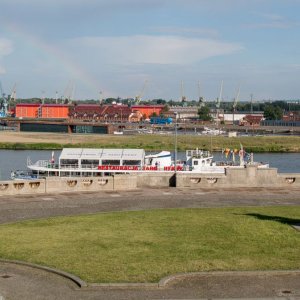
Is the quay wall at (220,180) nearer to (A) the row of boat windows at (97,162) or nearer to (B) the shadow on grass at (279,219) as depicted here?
(B) the shadow on grass at (279,219)

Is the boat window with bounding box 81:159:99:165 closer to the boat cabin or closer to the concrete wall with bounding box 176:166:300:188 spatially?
the boat cabin

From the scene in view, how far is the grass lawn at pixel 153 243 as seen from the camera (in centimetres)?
1905

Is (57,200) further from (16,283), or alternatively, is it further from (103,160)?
(103,160)

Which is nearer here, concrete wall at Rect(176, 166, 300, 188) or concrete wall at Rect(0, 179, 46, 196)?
concrete wall at Rect(0, 179, 46, 196)

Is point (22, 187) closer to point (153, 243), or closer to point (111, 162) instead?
point (153, 243)

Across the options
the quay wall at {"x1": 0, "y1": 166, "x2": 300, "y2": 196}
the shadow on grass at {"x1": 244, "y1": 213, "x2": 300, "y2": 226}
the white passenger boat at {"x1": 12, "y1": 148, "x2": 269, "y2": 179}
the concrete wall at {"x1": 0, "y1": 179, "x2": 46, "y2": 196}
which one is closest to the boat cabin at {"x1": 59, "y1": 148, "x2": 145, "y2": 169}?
the white passenger boat at {"x1": 12, "y1": 148, "x2": 269, "y2": 179}

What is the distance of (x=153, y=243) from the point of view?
72.9ft

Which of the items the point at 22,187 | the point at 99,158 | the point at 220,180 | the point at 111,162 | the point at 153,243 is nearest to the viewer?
the point at 153,243

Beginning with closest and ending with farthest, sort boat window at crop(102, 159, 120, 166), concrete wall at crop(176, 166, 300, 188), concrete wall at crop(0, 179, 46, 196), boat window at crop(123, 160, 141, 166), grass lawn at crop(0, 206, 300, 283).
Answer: grass lawn at crop(0, 206, 300, 283) → concrete wall at crop(0, 179, 46, 196) → concrete wall at crop(176, 166, 300, 188) → boat window at crop(123, 160, 141, 166) → boat window at crop(102, 159, 120, 166)

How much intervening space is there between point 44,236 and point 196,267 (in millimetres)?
6715

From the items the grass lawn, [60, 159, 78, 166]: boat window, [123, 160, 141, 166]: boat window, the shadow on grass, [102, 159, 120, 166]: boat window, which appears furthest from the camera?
[60, 159, 78, 166]: boat window

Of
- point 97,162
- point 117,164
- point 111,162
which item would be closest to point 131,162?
point 117,164

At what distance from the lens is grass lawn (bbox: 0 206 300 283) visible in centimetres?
1905

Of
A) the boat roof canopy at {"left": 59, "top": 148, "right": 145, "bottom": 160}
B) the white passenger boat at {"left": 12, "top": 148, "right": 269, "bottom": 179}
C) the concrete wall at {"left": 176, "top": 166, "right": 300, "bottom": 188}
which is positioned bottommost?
the white passenger boat at {"left": 12, "top": 148, "right": 269, "bottom": 179}
